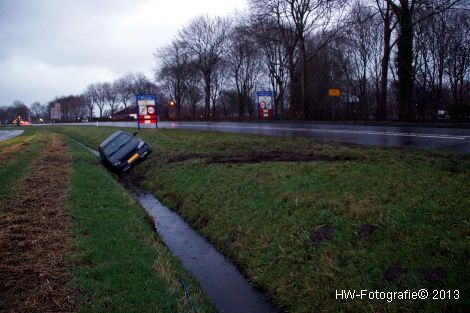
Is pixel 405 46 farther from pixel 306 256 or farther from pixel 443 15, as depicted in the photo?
pixel 306 256

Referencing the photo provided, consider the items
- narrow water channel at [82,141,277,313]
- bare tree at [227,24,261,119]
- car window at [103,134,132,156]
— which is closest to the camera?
narrow water channel at [82,141,277,313]

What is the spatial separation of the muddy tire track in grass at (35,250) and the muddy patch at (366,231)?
405 centimetres

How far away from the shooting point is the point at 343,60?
50.4 metres

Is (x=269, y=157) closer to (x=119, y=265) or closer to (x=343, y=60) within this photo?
(x=119, y=265)

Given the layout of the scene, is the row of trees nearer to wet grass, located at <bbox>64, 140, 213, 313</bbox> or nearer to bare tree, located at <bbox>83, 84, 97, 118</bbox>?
wet grass, located at <bbox>64, 140, 213, 313</bbox>

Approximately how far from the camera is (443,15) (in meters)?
33.6

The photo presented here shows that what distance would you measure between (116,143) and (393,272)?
14.0 metres

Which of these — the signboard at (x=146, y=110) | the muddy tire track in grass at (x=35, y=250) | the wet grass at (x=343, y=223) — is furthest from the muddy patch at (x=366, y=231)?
the signboard at (x=146, y=110)

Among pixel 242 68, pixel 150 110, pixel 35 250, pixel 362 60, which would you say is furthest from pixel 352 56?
pixel 35 250

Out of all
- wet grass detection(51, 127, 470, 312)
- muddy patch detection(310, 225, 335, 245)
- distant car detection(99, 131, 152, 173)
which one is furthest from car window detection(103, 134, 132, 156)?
muddy patch detection(310, 225, 335, 245)

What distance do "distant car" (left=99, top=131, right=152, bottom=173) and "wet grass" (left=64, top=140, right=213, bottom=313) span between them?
7023mm

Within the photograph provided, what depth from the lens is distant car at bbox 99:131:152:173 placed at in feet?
51.3

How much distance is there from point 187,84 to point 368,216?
72.4 m

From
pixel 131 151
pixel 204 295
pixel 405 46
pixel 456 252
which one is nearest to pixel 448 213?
pixel 456 252
